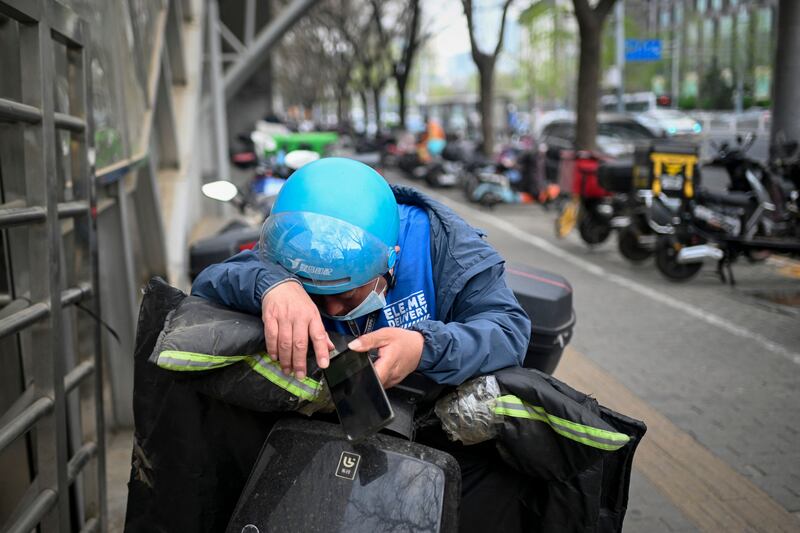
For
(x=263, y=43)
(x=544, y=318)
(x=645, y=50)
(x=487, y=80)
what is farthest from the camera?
(x=487, y=80)

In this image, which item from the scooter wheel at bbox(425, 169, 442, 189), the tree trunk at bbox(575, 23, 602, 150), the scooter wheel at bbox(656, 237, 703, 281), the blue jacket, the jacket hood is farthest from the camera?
the scooter wheel at bbox(425, 169, 442, 189)

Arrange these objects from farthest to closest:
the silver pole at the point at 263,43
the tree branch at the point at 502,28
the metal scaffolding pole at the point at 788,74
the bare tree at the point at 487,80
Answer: the bare tree at the point at 487,80 → the tree branch at the point at 502,28 → the silver pole at the point at 263,43 → the metal scaffolding pole at the point at 788,74

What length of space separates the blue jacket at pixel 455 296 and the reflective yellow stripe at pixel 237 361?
0.18m

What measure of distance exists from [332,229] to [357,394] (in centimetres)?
36

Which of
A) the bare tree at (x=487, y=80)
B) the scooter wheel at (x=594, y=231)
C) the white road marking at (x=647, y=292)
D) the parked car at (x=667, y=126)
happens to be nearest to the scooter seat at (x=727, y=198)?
the white road marking at (x=647, y=292)

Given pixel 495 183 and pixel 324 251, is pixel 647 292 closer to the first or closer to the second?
pixel 324 251

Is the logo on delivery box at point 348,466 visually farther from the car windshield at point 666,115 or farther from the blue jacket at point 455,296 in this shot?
the car windshield at point 666,115

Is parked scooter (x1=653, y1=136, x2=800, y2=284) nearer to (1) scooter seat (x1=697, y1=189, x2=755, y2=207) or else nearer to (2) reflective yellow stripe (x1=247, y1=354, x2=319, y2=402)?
(1) scooter seat (x1=697, y1=189, x2=755, y2=207)

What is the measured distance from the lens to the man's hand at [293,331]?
5.26 ft

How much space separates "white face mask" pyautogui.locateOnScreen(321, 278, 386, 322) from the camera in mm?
1858

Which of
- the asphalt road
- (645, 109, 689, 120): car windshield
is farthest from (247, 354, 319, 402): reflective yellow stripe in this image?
(645, 109, 689, 120): car windshield

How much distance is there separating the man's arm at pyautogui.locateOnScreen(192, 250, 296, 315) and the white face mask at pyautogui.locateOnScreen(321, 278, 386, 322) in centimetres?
19

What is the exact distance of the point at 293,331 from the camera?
5.32ft

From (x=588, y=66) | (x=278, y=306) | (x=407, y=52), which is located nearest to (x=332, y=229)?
(x=278, y=306)
